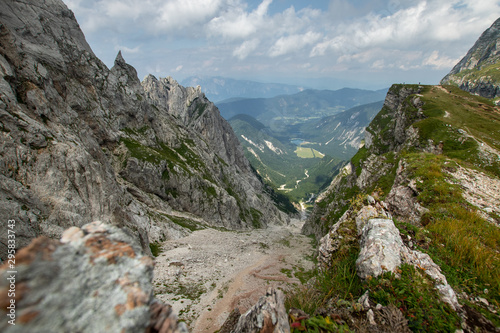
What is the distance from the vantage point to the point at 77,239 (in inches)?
157

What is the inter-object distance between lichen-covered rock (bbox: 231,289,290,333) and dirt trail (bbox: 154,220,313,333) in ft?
32.9

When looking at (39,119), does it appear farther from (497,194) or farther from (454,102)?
(454,102)

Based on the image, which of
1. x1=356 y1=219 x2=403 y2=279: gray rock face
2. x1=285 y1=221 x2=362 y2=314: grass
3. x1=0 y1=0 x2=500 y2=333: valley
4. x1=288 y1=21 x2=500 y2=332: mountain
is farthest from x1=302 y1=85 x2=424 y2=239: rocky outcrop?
x1=285 y1=221 x2=362 y2=314: grass

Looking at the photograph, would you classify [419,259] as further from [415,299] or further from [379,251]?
[415,299]

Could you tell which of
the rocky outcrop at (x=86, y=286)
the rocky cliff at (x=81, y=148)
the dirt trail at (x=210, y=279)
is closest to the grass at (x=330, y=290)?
the rocky outcrop at (x=86, y=286)

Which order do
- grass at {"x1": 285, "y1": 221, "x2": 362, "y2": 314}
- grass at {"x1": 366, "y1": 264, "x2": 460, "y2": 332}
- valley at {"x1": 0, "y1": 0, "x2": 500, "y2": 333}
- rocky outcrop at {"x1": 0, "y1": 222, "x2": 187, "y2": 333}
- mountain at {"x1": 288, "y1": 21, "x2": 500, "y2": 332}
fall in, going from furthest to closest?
grass at {"x1": 285, "y1": 221, "x2": 362, "y2": 314} < mountain at {"x1": 288, "y1": 21, "x2": 500, "y2": 332} < grass at {"x1": 366, "y1": 264, "x2": 460, "y2": 332} < valley at {"x1": 0, "y1": 0, "x2": 500, "y2": 333} < rocky outcrop at {"x1": 0, "y1": 222, "x2": 187, "y2": 333}

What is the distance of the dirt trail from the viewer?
19.3m

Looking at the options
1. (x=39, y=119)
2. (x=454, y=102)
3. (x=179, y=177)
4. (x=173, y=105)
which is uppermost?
(x=173, y=105)

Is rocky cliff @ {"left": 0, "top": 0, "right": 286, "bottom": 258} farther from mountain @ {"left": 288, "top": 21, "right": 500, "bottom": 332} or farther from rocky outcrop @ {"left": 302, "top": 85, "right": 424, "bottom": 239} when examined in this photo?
rocky outcrop @ {"left": 302, "top": 85, "right": 424, "bottom": 239}

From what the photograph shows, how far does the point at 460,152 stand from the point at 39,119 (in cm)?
6444

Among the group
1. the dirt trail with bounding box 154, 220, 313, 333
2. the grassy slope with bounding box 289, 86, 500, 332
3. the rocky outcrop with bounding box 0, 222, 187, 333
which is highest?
the rocky outcrop with bounding box 0, 222, 187, 333

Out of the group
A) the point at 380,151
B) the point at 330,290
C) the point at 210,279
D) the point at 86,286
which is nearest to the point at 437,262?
the point at 330,290

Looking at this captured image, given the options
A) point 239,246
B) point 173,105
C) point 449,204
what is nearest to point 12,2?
point 239,246

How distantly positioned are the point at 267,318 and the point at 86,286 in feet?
16.5
